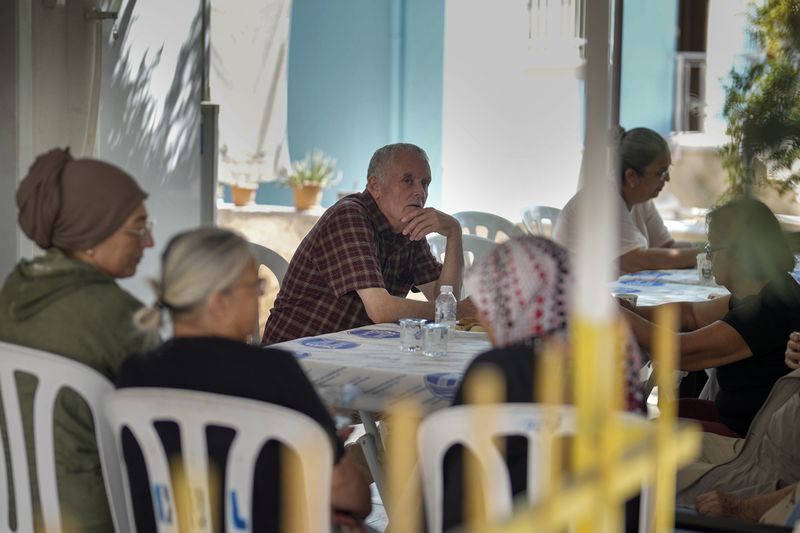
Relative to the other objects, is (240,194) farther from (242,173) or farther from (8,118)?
Result: (8,118)

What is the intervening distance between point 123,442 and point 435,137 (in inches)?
338

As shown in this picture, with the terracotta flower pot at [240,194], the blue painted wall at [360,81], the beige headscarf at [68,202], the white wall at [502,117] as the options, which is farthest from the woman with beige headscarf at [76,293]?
the white wall at [502,117]

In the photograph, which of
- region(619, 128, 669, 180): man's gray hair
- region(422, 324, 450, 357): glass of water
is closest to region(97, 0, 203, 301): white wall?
region(619, 128, 669, 180): man's gray hair

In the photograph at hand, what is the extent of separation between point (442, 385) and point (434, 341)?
0.35m

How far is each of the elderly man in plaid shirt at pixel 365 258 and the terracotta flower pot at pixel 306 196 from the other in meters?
5.34

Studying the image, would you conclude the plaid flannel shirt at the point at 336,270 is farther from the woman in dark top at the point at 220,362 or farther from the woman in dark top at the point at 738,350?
the woman in dark top at the point at 220,362

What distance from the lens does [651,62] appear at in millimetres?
4633

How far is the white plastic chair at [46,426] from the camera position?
2.21 meters

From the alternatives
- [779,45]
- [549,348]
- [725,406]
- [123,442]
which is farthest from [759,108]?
[725,406]

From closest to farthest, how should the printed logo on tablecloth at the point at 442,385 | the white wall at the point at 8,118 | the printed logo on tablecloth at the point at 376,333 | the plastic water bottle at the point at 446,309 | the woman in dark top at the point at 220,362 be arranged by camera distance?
the woman in dark top at the point at 220,362
the printed logo on tablecloth at the point at 442,385
the printed logo on tablecloth at the point at 376,333
the plastic water bottle at the point at 446,309
the white wall at the point at 8,118

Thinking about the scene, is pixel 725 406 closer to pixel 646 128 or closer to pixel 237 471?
pixel 237 471

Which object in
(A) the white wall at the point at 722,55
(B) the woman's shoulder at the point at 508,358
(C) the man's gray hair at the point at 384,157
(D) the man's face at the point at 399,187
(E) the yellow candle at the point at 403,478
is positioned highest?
(A) the white wall at the point at 722,55

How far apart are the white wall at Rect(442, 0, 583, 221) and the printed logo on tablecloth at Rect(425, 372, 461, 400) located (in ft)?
23.8

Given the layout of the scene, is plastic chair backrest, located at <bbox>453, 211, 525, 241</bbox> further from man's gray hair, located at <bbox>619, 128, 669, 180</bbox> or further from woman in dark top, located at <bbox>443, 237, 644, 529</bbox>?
woman in dark top, located at <bbox>443, 237, 644, 529</bbox>
